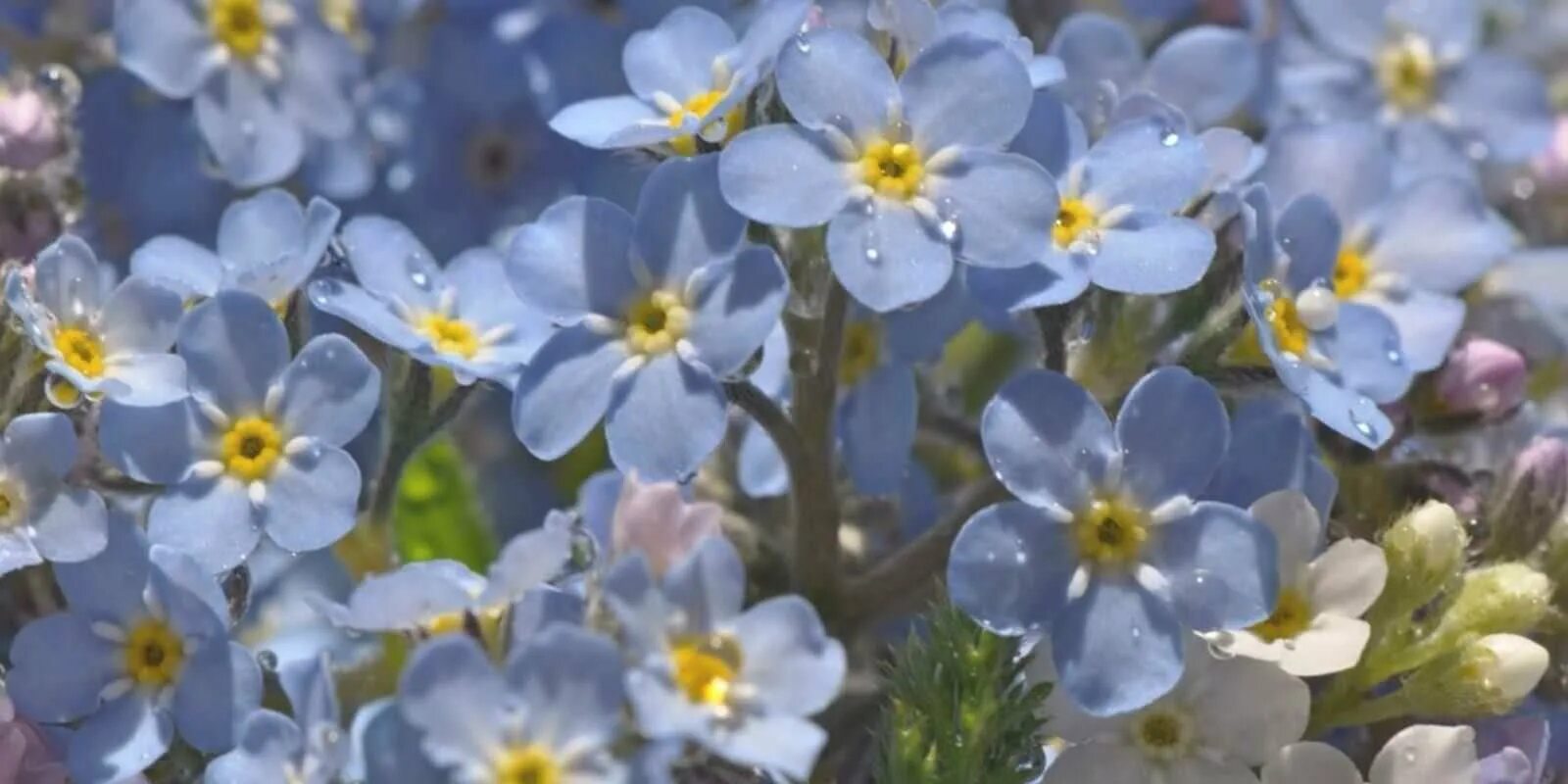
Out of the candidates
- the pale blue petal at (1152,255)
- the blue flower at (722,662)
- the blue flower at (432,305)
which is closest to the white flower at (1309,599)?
the pale blue petal at (1152,255)

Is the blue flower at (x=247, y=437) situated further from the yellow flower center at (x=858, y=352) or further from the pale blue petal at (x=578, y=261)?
the yellow flower center at (x=858, y=352)

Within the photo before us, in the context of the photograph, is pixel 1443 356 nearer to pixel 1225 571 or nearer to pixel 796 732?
pixel 1225 571

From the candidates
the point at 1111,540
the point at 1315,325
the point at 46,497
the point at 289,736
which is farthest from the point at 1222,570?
the point at 46,497

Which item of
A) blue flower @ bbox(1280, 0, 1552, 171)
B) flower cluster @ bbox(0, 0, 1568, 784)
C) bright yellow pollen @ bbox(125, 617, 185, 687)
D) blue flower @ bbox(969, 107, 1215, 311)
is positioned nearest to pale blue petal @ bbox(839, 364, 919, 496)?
flower cluster @ bbox(0, 0, 1568, 784)

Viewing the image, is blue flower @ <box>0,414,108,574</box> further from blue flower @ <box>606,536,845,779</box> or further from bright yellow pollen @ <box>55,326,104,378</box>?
blue flower @ <box>606,536,845,779</box>

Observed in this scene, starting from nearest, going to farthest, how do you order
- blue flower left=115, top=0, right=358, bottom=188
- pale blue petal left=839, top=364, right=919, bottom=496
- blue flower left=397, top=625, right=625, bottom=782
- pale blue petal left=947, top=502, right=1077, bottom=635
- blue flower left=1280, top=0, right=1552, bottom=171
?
blue flower left=397, top=625, right=625, bottom=782 < pale blue petal left=947, top=502, right=1077, bottom=635 < pale blue petal left=839, top=364, right=919, bottom=496 < blue flower left=115, top=0, right=358, bottom=188 < blue flower left=1280, top=0, right=1552, bottom=171

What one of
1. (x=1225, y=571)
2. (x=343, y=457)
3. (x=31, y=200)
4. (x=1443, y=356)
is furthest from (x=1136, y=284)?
(x=31, y=200)
